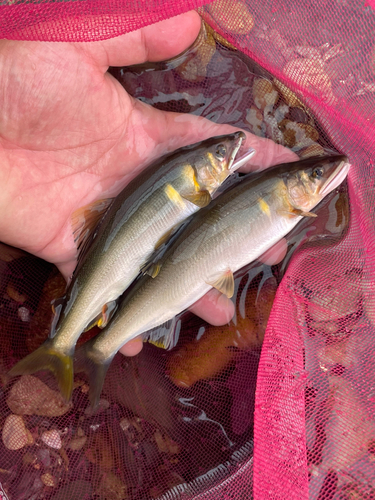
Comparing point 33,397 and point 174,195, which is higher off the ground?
point 174,195

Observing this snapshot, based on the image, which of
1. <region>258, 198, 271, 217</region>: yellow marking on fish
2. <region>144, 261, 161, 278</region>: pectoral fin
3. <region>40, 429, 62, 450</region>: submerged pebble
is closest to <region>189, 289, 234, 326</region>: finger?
<region>144, 261, 161, 278</region>: pectoral fin

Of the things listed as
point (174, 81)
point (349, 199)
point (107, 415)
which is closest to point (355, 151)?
point (349, 199)

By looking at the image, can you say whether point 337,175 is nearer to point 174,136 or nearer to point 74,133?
point 174,136

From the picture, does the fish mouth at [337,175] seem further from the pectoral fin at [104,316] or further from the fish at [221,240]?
the pectoral fin at [104,316]

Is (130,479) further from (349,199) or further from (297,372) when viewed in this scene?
(349,199)

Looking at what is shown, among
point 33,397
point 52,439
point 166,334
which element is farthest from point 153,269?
point 52,439

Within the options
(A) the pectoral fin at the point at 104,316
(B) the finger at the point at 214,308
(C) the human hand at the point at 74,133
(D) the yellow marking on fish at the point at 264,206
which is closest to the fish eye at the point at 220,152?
(D) the yellow marking on fish at the point at 264,206
